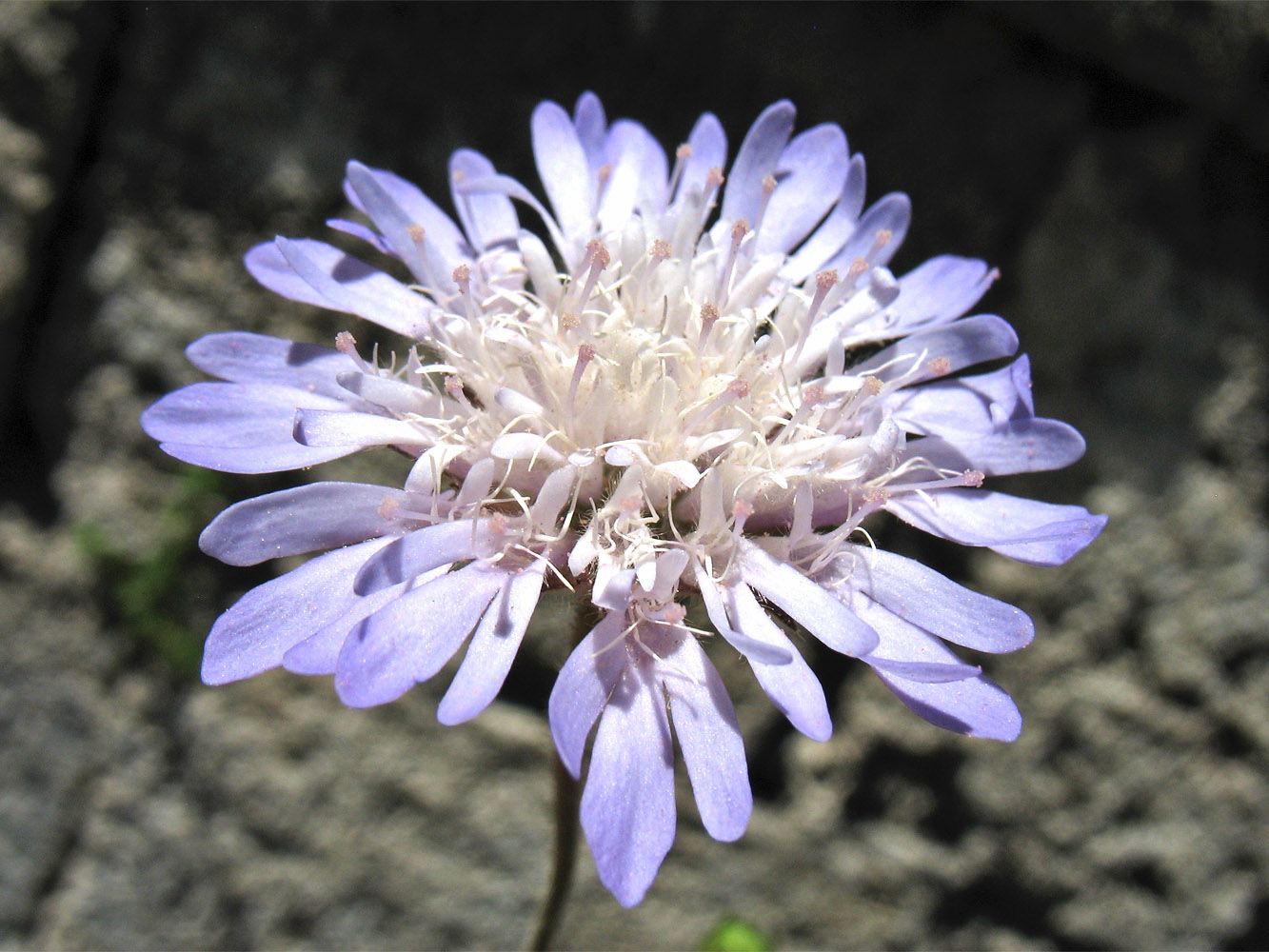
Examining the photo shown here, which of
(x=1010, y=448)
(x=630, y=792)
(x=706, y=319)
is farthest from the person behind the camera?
(x=1010, y=448)

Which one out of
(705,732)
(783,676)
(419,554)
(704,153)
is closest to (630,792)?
(705,732)

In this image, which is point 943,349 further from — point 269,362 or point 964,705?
point 269,362

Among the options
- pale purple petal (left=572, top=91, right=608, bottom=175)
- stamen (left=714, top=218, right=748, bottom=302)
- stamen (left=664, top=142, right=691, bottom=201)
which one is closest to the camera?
stamen (left=714, top=218, right=748, bottom=302)

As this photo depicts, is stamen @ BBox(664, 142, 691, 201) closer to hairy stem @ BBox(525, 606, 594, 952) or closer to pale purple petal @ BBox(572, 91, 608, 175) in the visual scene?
pale purple petal @ BBox(572, 91, 608, 175)

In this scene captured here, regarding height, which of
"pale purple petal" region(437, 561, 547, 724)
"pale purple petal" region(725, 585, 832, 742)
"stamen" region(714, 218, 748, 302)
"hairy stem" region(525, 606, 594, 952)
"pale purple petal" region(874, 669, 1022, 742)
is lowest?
"hairy stem" region(525, 606, 594, 952)

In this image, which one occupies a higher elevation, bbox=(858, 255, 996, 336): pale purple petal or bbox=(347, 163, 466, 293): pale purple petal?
bbox=(858, 255, 996, 336): pale purple petal

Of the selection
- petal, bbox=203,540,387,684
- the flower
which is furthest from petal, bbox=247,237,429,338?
petal, bbox=203,540,387,684

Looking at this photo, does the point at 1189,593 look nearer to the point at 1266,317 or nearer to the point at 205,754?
the point at 1266,317
